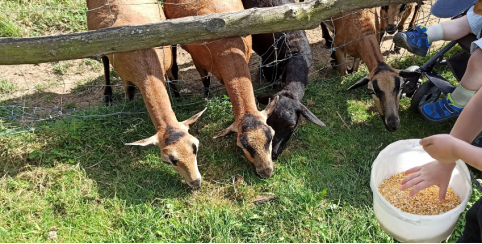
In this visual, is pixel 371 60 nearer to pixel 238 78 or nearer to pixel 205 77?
pixel 238 78

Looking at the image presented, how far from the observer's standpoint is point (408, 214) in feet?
9.82

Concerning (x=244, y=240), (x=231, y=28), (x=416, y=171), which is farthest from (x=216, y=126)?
(x=416, y=171)

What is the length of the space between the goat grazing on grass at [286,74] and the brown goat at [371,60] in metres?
0.72

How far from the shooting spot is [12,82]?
6.25m

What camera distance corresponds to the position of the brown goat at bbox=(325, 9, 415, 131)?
4.93m

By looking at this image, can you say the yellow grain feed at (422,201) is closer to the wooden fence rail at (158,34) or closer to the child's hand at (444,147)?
the child's hand at (444,147)

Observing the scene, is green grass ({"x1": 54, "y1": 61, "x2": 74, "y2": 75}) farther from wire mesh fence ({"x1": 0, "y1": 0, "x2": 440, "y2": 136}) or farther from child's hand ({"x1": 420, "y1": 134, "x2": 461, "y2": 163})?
child's hand ({"x1": 420, "y1": 134, "x2": 461, "y2": 163})

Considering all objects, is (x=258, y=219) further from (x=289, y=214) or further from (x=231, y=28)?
(x=231, y=28)

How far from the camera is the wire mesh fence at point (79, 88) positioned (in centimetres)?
536

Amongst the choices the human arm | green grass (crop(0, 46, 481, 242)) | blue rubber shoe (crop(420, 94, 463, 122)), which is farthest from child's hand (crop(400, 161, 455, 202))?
blue rubber shoe (crop(420, 94, 463, 122))

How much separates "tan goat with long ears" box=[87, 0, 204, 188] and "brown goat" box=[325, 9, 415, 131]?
2578 millimetres

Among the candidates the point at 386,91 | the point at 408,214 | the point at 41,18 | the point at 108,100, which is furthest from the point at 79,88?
the point at 408,214

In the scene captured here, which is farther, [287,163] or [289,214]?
[287,163]

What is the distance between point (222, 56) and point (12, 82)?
4.08m
